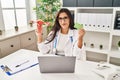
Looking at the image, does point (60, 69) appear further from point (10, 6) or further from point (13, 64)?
point (10, 6)

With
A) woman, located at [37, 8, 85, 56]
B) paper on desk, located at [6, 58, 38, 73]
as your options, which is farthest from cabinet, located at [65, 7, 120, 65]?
paper on desk, located at [6, 58, 38, 73]

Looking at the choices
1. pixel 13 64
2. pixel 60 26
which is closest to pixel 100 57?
pixel 60 26

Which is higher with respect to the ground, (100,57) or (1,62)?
(1,62)

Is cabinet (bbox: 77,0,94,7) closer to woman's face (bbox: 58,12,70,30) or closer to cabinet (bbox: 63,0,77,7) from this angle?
cabinet (bbox: 63,0,77,7)

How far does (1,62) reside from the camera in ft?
4.68

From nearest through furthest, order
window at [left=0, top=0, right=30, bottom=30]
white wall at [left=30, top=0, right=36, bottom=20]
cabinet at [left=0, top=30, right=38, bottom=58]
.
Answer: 1. cabinet at [left=0, top=30, right=38, bottom=58]
2. window at [left=0, top=0, right=30, bottom=30]
3. white wall at [left=30, top=0, right=36, bottom=20]

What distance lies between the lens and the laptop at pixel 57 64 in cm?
110

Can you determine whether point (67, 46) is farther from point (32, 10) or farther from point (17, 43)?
point (32, 10)

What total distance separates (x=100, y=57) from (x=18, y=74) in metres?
2.23

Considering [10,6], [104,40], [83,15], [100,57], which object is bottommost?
[100,57]

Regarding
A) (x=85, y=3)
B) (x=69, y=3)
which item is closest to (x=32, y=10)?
(x=69, y=3)

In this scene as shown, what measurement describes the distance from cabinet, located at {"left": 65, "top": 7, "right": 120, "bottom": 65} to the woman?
0.93m

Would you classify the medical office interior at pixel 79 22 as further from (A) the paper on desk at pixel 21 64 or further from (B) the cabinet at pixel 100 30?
(A) the paper on desk at pixel 21 64

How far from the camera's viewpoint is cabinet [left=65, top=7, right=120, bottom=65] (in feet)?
7.65
